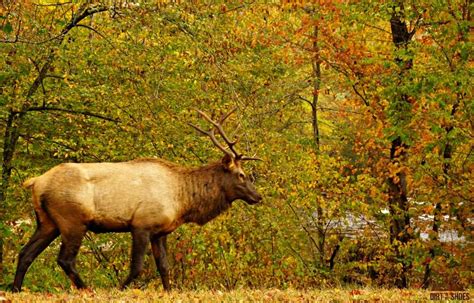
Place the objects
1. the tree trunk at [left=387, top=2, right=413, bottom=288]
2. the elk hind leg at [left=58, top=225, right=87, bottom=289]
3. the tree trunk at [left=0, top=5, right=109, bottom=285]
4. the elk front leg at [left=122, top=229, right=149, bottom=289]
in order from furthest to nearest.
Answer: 1. the tree trunk at [left=387, top=2, right=413, bottom=288]
2. the tree trunk at [left=0, top=5, right=109, bottom=285]
3. the elk front leg at [left=122, top=229, right=149, bottom=289]
4. the elk hind leg at [left=58, top=225, right=87, bottom=289]

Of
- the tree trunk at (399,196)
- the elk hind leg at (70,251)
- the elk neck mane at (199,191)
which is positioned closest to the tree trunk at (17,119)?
the elk neck mane at (199,191)

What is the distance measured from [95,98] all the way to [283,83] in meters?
9.26

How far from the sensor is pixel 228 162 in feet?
39.0

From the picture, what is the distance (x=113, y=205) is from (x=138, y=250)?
724mm

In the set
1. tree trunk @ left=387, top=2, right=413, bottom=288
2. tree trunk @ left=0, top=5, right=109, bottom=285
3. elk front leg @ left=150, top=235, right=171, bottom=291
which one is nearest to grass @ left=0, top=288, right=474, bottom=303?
elk front leg @ left=150, top=235, right=171, bottom=291

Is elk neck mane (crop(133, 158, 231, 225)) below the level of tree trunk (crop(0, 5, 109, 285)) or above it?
below

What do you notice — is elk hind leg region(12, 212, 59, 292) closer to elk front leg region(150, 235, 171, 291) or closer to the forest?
elk front leg region(150, 235, 171, 291)

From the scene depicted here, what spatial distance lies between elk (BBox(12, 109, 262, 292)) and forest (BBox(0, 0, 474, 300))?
1.71m

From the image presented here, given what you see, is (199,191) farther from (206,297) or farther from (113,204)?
(206,297)

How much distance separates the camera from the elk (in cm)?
998

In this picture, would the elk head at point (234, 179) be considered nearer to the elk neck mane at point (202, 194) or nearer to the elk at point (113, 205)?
the elk neck mane at point (202, 194)

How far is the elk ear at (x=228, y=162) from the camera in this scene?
1186 cm

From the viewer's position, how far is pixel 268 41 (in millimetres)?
20109

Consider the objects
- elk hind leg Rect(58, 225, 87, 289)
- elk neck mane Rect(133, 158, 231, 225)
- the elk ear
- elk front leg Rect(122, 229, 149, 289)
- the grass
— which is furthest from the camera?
the elk ear
